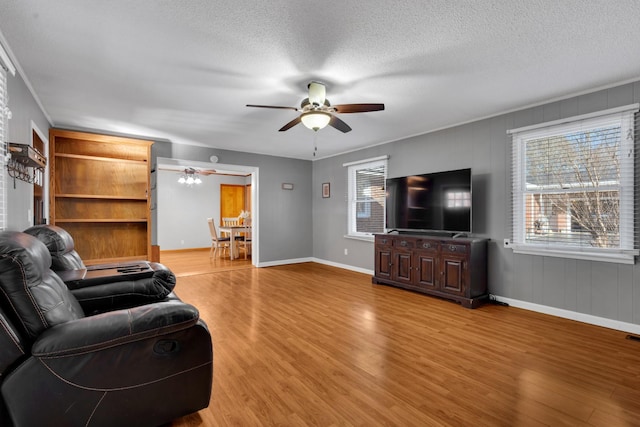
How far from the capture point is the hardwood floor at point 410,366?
1.79 metres

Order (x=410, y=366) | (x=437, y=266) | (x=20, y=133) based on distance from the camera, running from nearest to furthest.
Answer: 1. (x=410, y=366)
2. (x=20, y=133)
3. (x=437, y=266)

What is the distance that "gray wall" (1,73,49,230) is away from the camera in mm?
2496

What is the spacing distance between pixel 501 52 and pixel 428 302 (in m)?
2.88

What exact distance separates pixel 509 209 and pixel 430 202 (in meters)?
0.99

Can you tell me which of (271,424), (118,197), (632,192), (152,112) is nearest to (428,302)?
(632,192)

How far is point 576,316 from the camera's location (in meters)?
3.30

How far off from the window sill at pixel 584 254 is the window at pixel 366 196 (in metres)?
2.35

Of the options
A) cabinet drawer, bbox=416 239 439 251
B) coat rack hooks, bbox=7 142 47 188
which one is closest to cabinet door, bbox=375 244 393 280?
cabinet drawer, bbox=416 239 439 251

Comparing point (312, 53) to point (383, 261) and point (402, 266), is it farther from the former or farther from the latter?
point (383, 261)

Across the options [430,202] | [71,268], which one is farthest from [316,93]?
[71,268]

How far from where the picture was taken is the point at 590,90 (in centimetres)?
316

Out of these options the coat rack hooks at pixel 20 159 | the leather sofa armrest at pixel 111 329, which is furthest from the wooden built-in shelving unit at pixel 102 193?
the leather sofa armrest at pixel 111 329

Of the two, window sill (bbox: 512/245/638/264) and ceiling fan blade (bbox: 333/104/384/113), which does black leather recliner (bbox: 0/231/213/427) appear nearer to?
ceiling fan blade (bbox: 333/104/384/113)

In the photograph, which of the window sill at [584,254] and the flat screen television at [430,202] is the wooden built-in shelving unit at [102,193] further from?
the window sill at [584,254]
